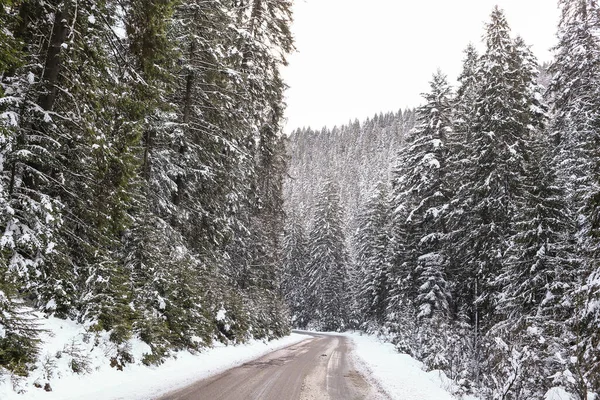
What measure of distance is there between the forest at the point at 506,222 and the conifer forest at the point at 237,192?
0.10m

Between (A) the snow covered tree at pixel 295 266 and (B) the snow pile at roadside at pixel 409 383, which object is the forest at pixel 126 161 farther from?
(A) the snow covered tree at pixel 295 266

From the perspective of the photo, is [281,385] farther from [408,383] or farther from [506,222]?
[506,222]

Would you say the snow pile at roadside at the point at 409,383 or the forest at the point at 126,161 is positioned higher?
the forest at the point at 126,161

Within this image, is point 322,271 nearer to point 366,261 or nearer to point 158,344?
point 366,261

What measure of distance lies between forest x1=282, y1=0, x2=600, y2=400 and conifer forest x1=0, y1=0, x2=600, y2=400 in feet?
0.33

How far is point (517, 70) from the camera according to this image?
19297 mm

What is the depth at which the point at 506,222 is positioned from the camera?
17.0m

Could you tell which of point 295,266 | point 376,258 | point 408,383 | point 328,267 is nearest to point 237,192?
point 408,383

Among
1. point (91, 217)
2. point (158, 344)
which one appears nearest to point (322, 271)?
point (158, 344)

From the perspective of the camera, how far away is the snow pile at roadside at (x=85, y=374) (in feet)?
20.1

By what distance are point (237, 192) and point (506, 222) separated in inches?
488

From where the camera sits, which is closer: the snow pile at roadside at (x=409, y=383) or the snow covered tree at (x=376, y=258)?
the snow pile at roadside at (x=409, y=383)

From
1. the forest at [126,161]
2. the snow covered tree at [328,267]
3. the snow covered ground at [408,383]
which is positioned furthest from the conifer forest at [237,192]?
the snow covered tree at [328,267]

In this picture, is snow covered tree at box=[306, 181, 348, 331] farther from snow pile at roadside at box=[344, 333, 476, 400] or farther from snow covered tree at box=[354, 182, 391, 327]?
snow pile at roadside at box=[344, 333, 476, 400]
